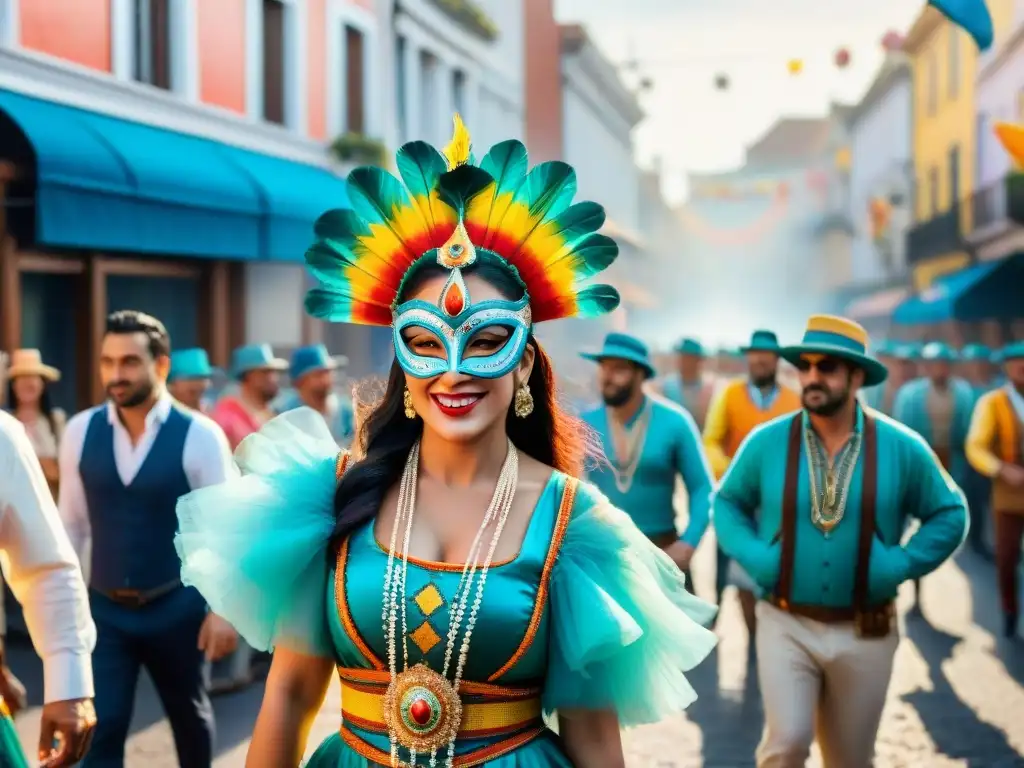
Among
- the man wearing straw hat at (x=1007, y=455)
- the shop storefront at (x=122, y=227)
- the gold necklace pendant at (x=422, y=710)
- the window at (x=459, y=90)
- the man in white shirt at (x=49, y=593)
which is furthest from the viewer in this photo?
the window at (x=459, y=90)

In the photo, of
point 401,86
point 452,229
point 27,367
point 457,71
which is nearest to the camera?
point 452,229

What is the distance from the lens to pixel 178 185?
13875 mm

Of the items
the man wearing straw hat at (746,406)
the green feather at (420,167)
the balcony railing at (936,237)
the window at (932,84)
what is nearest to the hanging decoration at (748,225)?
the window at (932,84)

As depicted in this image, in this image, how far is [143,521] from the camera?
19.6ft

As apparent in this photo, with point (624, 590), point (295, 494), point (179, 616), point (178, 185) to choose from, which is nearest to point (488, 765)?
point (624, 590)

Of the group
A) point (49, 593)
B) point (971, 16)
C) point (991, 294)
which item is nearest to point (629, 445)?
point (971, 16)

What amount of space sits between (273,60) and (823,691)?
14.3 m

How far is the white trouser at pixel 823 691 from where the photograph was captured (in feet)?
17.8

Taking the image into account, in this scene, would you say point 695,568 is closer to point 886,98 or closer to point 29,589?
point 29,589

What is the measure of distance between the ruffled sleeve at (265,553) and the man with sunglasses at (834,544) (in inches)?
108

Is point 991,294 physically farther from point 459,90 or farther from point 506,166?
point 506,166

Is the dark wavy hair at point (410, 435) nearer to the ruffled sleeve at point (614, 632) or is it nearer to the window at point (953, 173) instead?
the ruffled sleeve at point (614, 632)

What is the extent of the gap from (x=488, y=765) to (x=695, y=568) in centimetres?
1024

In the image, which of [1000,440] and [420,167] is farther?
[1000,440]
